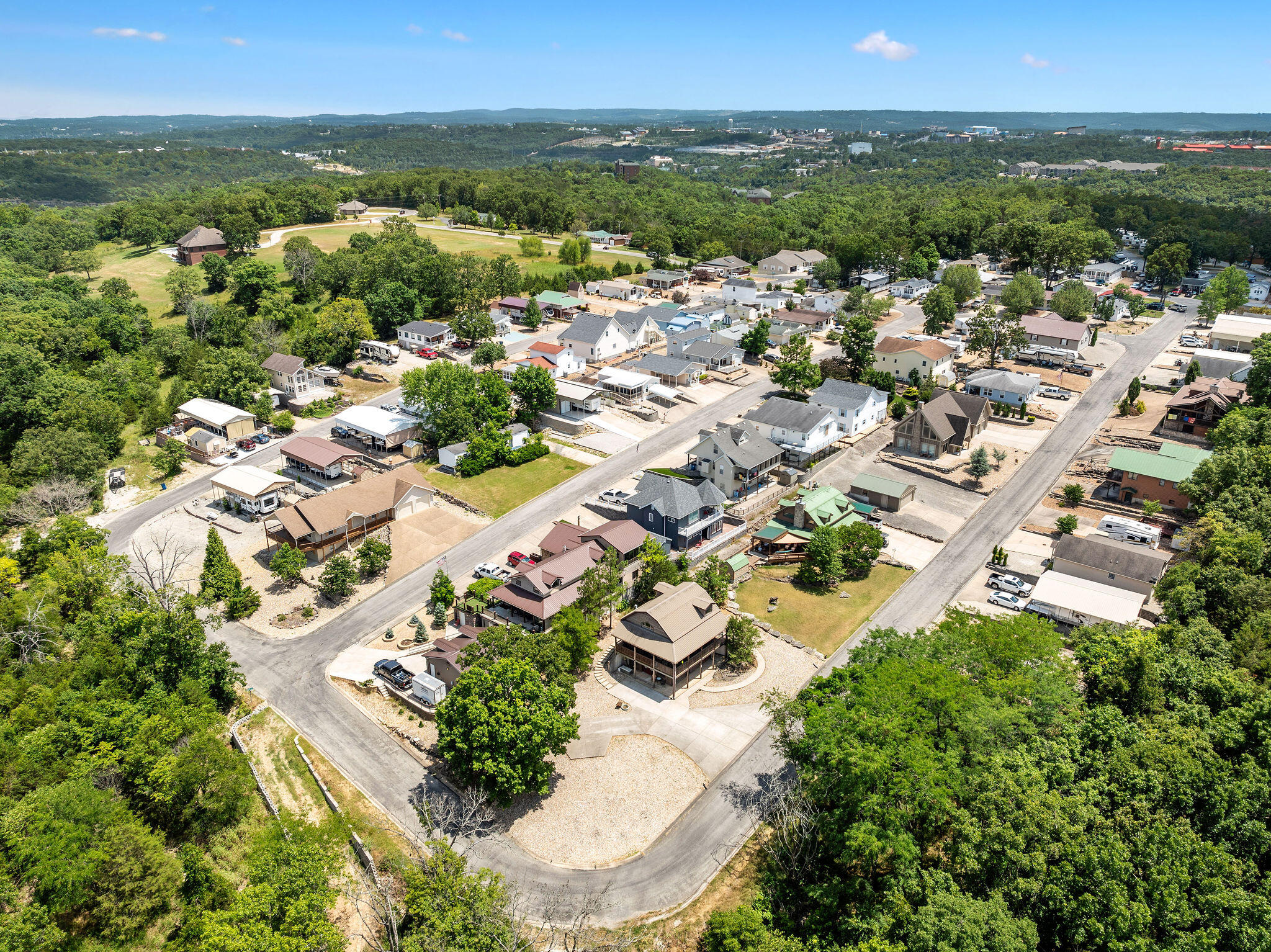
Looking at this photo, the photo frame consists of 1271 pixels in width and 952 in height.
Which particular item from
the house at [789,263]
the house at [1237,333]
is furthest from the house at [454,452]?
the house at [1237,333]

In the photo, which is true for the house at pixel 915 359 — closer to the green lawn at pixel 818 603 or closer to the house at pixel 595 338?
the house at pixel 595 338

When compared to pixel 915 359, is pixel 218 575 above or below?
below

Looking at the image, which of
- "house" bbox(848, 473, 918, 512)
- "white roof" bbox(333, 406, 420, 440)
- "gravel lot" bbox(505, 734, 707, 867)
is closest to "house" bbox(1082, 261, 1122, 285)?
"house" bbox(848, 473, 918, 512)

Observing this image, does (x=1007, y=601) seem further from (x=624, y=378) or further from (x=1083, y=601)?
(x=624, y=378)

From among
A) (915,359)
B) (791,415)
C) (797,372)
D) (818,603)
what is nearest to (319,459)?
(791,415)

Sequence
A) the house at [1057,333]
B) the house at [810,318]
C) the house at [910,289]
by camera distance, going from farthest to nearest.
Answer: the house at [910,289] < the house at [810,318] < the house at [1057,333]

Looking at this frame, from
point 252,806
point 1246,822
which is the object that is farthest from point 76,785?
point 1246,822

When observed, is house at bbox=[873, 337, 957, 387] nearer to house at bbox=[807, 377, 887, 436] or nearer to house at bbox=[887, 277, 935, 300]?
house at bbox=[807, 377, 887, 436]
